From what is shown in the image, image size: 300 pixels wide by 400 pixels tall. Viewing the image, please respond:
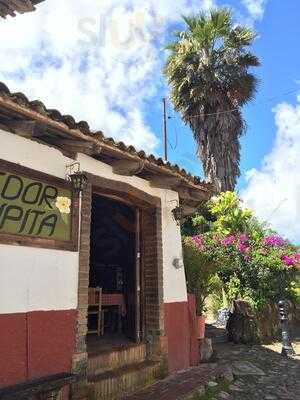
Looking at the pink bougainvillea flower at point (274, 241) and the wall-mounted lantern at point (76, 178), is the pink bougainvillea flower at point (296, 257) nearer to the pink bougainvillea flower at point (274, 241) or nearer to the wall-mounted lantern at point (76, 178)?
the pink bougainvillea flower at point (274, 241)

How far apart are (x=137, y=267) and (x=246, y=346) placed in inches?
186

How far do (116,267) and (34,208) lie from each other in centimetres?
461

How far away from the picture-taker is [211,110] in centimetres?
1780

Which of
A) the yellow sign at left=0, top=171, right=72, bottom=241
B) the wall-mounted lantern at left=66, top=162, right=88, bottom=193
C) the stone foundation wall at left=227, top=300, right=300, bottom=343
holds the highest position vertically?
the wall-mounted lantern at left=66, top=162, right=88, bottom=193

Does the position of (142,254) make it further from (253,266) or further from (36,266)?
(253,266)

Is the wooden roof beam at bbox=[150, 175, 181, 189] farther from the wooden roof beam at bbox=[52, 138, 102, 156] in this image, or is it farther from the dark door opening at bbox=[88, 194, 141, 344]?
the wooden roof beam at bbox=[52, 138, 102, 156]

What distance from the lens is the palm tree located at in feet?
57.3

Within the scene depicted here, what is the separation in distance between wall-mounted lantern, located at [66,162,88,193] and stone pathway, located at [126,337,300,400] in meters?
2.99

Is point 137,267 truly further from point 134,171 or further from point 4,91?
point 4,91

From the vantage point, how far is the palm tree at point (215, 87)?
1745 cm

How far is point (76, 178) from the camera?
591 centimetres

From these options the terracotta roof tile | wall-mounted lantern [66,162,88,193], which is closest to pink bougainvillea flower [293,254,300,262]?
the terracotta roof tile

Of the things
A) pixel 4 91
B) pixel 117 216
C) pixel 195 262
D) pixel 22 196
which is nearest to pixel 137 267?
pixel 117 216

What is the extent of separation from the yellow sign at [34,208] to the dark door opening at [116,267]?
1.91 m
